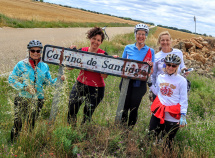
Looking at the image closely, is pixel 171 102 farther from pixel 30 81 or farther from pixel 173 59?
pixel 30 81

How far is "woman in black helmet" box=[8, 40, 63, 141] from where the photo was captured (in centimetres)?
306

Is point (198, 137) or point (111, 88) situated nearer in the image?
point (198, 137)

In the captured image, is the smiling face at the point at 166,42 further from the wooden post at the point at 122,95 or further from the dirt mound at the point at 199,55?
the dirt mound at the point at 199,55

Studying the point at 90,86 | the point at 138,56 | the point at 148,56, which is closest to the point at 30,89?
the point at 90,86

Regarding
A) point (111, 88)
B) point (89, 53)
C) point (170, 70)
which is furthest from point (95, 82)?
point (111, 88)

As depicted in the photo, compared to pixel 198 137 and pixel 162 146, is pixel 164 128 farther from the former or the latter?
pixel 198 137

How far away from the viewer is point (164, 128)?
3459mm

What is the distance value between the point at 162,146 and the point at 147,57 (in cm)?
139

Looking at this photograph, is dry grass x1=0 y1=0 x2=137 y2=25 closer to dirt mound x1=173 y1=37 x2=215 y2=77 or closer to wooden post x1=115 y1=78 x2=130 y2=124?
dirt mound x1=173 y1=37 x2=215 y2=77

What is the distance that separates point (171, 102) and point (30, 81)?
2060mm

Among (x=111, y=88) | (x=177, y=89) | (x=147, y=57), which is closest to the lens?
(x=177, y=89)

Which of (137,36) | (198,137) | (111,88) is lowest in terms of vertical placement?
(198,137)

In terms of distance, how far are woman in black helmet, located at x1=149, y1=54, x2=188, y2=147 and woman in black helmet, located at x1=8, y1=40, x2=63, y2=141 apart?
172 cm

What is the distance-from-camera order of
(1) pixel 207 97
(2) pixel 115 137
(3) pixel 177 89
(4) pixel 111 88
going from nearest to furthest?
1. (2) pixel 115 137
2. (3) pixel 177 89
3. (4) pixel 111 88
4. (1) pixel 207 97
